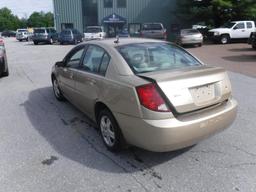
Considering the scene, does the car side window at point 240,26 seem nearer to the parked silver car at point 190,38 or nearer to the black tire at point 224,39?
the black tire at point 224,39

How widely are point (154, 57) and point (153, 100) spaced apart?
1.08m

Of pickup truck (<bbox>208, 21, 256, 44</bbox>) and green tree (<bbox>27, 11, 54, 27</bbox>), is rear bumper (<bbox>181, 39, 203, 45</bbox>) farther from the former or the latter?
green tree (<bbox>27, 11, 54, 27</bbox>)

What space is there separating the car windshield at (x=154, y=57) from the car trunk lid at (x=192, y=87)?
0.27 meters

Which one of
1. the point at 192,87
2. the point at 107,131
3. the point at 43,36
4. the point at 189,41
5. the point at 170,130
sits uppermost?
the point at 43,36

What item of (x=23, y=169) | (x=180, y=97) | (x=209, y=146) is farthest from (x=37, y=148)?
(x=209, y=146)

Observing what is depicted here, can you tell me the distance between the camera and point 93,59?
423cm

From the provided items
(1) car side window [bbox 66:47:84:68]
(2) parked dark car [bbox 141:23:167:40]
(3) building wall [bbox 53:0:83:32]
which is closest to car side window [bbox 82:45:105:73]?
(1) car side window [bbox 66:47:84:68]

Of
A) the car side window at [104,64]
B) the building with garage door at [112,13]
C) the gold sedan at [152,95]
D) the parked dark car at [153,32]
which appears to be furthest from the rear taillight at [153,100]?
the building with garage door at [112,13]

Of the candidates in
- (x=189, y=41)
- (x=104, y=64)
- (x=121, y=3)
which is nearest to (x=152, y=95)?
(x=104, y=64)

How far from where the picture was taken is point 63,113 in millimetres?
5430

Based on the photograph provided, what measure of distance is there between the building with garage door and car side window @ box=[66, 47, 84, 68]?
30.8 m

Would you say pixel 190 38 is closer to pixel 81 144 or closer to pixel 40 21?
pixel 81 144

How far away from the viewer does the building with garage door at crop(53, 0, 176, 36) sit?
1384 inches

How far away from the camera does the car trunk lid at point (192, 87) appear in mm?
3006
